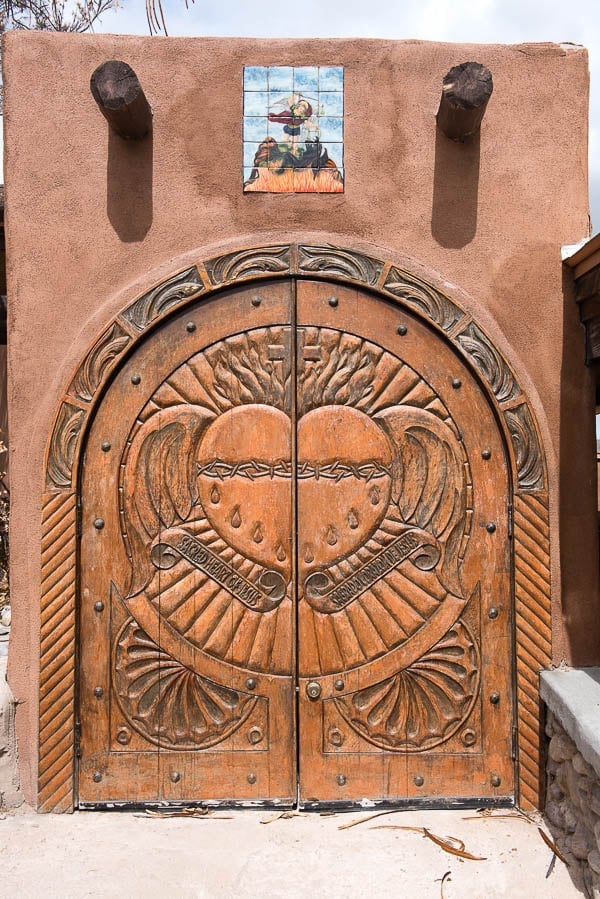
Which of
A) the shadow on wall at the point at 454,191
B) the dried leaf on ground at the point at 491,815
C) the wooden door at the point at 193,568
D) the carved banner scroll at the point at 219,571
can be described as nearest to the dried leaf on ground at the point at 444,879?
the dried leaf on ground at the point at 491,815

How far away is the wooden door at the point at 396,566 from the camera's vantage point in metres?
3.50

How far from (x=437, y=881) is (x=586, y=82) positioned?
346 centimetres

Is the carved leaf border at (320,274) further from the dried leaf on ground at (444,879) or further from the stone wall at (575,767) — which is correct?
the dried leaf on ground at (444,879)

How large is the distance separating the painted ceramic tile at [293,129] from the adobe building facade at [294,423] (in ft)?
0.04

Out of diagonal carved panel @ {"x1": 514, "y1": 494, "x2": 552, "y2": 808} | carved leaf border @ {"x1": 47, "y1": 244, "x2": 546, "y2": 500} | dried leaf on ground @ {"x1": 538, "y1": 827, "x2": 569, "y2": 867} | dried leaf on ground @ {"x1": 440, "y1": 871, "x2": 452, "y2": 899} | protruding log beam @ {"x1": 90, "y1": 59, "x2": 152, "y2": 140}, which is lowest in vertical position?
dried leaf on ground @ {"x1": 440, "y1": 871, "x2": 452, "y2": 899}

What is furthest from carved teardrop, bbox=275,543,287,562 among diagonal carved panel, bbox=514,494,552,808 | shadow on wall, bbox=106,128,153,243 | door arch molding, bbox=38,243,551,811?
shadow on wall, bbox=106,128,153,243

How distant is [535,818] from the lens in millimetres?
3395

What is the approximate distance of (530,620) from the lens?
137 inches

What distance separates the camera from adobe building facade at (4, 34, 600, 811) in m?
3.49

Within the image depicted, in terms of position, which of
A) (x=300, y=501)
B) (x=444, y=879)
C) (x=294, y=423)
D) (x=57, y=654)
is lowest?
Result: (x=444, y=879)

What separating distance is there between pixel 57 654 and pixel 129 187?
2097mm

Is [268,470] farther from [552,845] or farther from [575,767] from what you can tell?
[552,845]

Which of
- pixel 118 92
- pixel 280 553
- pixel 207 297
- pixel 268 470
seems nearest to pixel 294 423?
pixel 268 470

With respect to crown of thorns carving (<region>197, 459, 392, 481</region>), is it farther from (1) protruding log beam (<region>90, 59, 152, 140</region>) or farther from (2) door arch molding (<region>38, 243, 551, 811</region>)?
(1) protruding log beam (<region>90, 59, 152, 140</region>)
